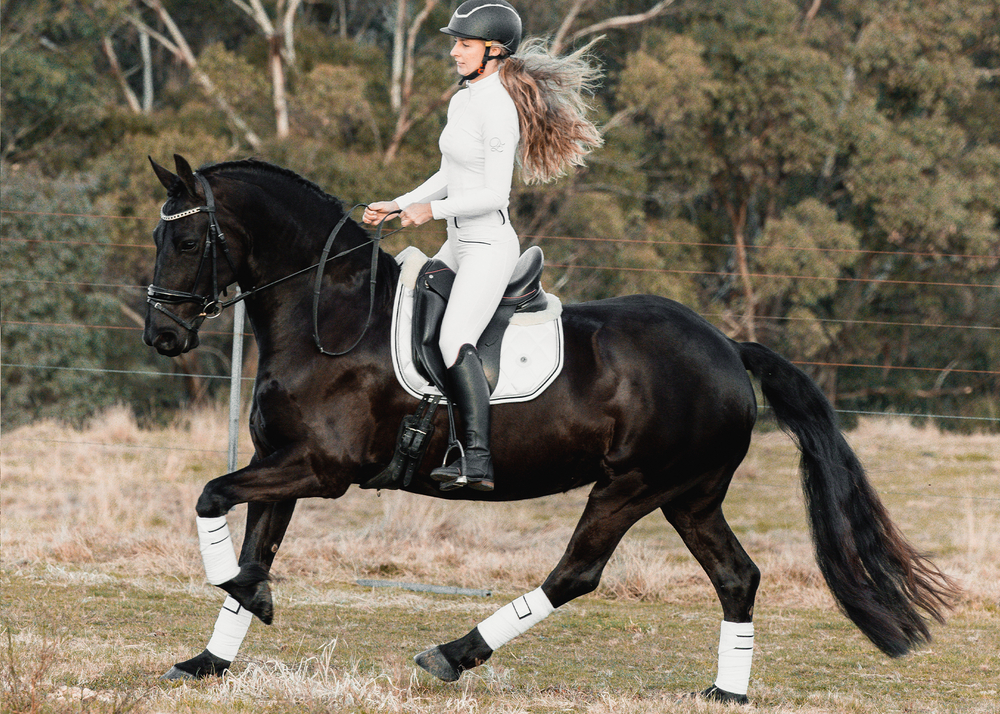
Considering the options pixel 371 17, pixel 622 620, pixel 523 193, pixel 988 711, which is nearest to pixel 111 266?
pixel 523 193

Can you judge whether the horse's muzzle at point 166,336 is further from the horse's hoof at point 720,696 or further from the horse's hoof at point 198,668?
the horse's hoof at point 720,696

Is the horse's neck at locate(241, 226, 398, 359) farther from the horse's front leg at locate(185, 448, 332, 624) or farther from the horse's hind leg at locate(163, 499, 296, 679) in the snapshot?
the horse's hind leg at locate(163, 499, 296, 679)

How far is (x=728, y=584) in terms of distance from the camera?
198 inches

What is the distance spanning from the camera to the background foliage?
2078 cm

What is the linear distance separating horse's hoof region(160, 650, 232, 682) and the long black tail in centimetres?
300

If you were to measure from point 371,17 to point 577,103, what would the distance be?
77.9ft

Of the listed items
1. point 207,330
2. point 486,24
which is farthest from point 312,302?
point 207,330

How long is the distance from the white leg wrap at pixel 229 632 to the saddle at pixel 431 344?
2.80 ft

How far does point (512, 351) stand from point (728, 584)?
162 cm

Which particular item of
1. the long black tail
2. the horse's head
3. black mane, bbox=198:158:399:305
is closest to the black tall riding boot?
black mane, bbox=198:158:399:305

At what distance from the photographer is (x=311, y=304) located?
4.66m

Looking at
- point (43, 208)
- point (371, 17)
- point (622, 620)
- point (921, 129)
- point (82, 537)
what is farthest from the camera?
point (371, 17)

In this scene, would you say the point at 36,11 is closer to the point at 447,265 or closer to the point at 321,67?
the point at 321,67

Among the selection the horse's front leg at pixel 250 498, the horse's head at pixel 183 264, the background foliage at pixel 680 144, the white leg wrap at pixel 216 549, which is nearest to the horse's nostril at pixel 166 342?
the horse's head at pixel 183 264
